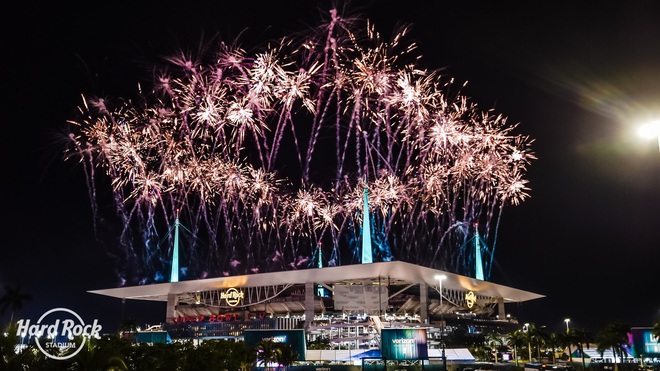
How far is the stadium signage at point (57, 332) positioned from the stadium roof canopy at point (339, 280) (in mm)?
55508

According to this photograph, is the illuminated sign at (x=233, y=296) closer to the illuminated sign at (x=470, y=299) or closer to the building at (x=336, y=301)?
the building at (x=336, y=301)

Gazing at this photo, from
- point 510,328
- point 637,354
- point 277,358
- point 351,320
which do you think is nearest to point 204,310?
point 351,320

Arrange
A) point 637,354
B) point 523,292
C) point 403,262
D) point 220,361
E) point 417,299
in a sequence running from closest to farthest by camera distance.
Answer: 1. point 220,361
2. point 637,354
3. point 403,262
4. point 417,299
5. point 523,292

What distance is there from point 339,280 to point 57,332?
68.6 meters

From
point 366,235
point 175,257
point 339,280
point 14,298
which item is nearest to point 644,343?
point 366,235

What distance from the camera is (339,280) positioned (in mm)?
92375

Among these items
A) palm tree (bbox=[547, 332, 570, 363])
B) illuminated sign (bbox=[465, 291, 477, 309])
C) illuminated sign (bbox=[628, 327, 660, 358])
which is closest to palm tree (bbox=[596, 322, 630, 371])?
illuminated sign (bbox=[628, 327, 660, 358])

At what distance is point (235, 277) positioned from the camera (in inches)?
3767

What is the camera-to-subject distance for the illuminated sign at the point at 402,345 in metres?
47.8

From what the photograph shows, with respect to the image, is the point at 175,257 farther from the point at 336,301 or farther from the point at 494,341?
the point at 494,341

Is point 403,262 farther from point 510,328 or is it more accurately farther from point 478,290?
point 510,328

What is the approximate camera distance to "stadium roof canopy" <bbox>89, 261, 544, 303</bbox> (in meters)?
83.9

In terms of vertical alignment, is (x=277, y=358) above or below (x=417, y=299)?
below

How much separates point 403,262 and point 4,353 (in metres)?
60.8
